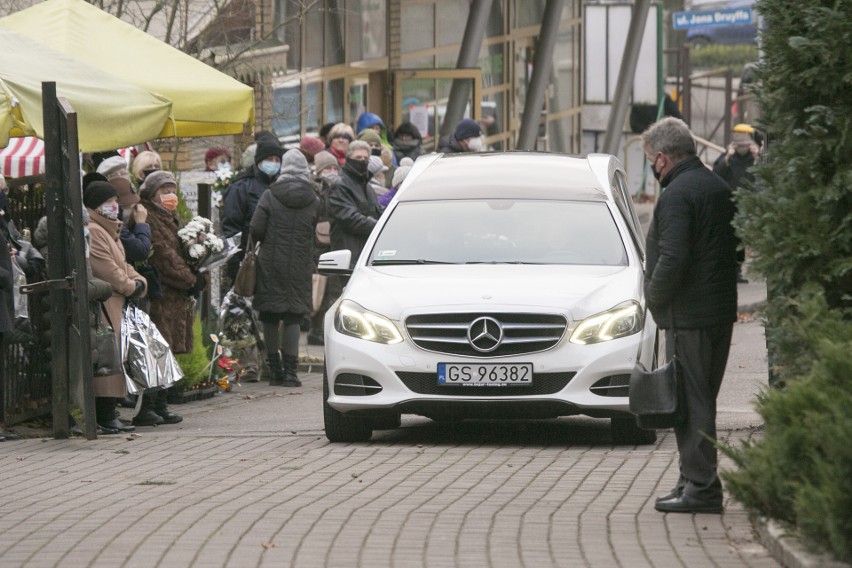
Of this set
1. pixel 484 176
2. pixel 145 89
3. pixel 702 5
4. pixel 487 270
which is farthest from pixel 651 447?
pixel 702 5

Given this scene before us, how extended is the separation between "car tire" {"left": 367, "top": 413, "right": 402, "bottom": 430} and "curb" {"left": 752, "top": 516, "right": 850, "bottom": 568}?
382 centimetres

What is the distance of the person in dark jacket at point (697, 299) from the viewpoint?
770 cm

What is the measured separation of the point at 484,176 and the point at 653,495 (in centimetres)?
398

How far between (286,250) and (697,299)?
23.5ft

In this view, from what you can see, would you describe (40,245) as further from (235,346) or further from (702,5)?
(702,5)

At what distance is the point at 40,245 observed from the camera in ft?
37.1

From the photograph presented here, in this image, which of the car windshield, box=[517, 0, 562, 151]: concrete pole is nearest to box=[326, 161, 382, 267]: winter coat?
the car windshield

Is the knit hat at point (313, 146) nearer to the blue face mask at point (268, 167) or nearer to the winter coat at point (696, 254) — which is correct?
the blue face mask at point (268, 167)

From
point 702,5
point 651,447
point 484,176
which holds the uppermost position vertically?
point 702,5

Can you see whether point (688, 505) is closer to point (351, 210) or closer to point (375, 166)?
point (351, 210)

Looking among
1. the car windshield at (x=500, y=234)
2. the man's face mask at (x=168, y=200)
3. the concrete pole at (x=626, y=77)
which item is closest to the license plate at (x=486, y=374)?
the car windshield at (x=500, y=234)

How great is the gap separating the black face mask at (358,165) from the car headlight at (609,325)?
5.87 meters

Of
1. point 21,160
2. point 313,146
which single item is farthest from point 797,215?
point 313,146

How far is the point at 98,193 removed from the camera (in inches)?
440
